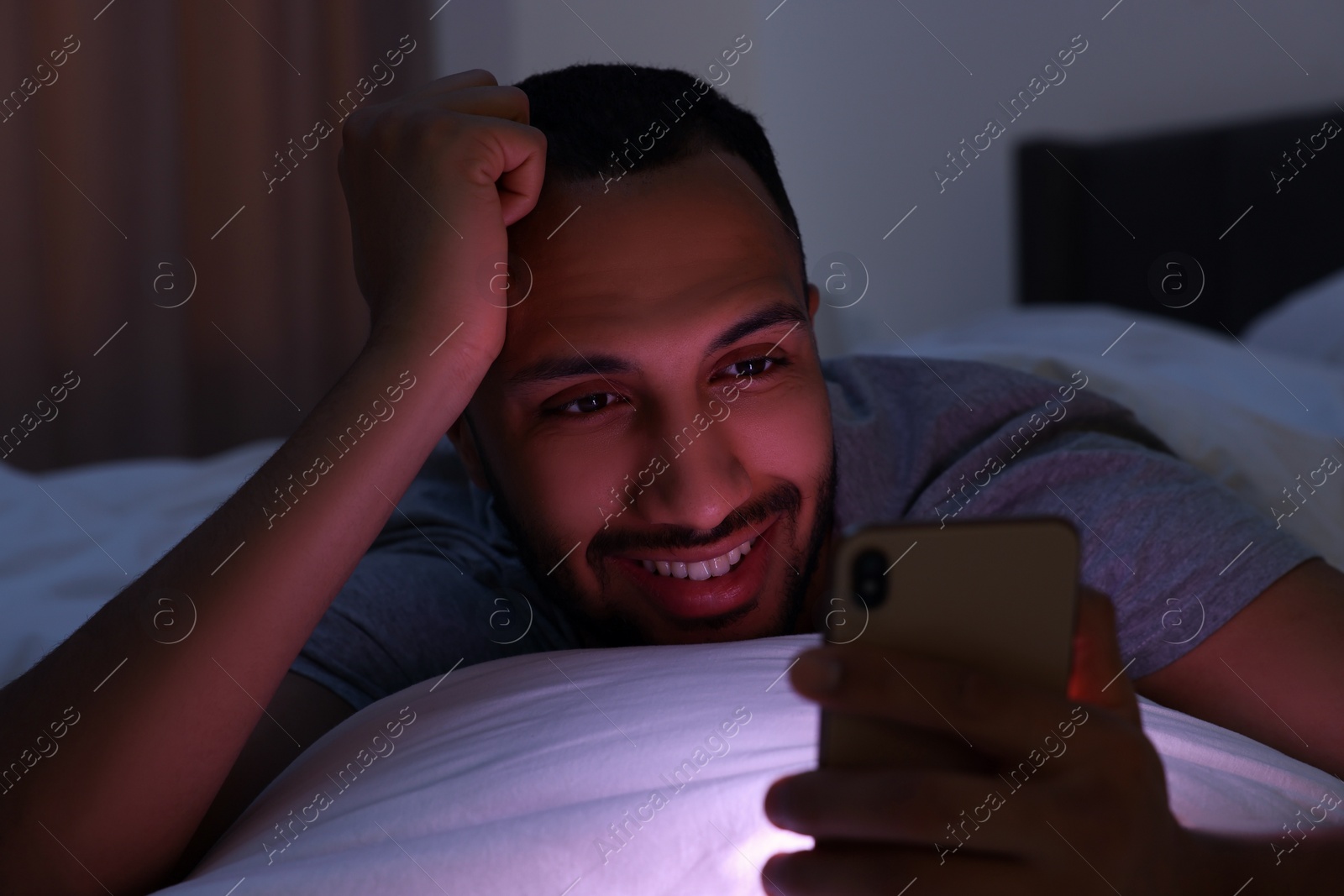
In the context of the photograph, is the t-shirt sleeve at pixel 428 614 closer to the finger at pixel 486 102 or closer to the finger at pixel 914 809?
the finger at pixel 486 102

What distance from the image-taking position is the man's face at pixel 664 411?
0.79 m

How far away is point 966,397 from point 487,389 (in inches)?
18.0

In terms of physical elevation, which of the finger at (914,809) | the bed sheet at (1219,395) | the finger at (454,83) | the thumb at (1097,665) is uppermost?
the finger at (454,83)

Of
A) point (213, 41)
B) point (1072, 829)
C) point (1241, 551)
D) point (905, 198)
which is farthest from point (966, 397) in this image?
point (213, 41)

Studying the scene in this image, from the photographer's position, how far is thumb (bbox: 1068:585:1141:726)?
0.48 m

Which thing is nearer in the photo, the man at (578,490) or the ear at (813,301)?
the man at (578,490)

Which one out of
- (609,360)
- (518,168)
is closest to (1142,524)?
(609,360)

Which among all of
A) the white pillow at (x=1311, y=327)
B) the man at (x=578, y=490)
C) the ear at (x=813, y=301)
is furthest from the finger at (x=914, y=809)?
the white pillow at (x=1311, y=327)

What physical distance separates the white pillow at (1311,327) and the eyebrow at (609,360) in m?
1.46

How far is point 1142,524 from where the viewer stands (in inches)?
32.3

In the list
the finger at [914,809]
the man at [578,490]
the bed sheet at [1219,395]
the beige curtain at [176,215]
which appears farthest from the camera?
the beige curtain at [176,215]

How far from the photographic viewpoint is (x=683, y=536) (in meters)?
0.79

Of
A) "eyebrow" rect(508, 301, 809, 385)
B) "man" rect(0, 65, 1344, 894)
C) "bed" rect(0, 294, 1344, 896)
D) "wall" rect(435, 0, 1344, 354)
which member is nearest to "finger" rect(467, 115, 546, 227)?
"man" rect(0, 65, 1344, 894)

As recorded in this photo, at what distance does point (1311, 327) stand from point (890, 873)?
6.23 ft
